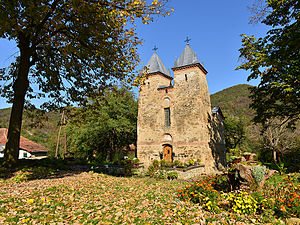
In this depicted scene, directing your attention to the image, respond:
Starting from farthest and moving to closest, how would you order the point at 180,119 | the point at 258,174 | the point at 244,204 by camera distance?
the point at 180,119, the point at 258,174, the point at 244,204

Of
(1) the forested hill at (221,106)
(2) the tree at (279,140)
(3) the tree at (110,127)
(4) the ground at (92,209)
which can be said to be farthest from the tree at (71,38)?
(1) the forested hill at (221,106)

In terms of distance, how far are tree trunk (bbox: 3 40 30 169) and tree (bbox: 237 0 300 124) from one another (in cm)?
1274

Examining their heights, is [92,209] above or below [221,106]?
below

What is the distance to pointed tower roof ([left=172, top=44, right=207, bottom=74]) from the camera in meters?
20.0

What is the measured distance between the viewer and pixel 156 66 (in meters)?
22.2

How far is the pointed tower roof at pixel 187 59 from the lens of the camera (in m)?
20.0

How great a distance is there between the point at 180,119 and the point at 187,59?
275 inches

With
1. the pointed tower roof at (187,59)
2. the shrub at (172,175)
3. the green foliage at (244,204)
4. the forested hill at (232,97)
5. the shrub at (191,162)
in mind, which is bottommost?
the shrub at (172,175)

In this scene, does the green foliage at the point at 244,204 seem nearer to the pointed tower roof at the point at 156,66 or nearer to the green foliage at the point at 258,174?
the green foliage at the point at 258,174

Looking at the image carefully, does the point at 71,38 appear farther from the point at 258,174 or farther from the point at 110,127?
the point at 110,127

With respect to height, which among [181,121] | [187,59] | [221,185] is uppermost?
[187,59]

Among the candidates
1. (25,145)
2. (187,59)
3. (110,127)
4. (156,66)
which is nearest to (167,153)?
(110,127)

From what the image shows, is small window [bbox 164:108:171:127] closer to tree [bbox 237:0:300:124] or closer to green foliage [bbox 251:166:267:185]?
tree [bbox 237:0:300:124]

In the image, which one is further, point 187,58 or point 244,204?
point 187,58
